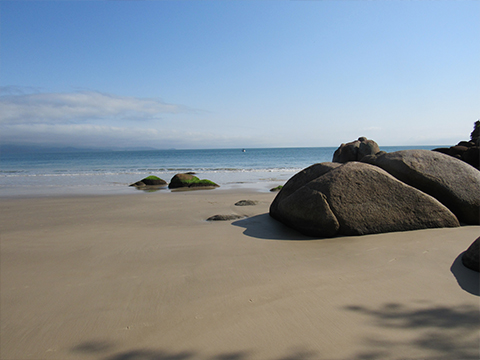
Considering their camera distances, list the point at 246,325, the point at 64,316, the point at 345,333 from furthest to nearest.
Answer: the point at 64,316 < the point at 246,325 < the point at 345,333

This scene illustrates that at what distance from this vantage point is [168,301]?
317 cm

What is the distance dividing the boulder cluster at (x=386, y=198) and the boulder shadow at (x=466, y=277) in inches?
58.0

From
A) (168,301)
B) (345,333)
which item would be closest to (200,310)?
(168,301)

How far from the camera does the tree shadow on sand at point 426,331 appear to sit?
2.28 metres

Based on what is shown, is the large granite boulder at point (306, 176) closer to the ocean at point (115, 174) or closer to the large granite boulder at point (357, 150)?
the ocean at point (115, 174)

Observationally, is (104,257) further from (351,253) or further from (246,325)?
(351,253)

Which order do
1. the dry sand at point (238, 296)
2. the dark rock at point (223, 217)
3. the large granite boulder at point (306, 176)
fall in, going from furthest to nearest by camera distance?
the dark rock at point (223, 217), the large granite boulder at point (306, 176), the dry sand at point (238, 296)

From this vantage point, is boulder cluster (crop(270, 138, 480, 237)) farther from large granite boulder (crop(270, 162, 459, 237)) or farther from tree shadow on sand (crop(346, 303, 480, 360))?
tree shadow on sand (crop(346, 303, 480, 360))

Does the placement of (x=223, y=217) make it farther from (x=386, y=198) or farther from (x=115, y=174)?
(x=115, y=174)

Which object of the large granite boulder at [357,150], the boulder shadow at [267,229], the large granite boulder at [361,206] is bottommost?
the boulder shadow at [267,229]

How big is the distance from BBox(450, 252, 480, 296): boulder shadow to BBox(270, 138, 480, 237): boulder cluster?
147 cm

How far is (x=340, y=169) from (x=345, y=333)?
369 centimetres

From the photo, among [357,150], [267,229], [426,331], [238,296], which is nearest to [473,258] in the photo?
[426,331]

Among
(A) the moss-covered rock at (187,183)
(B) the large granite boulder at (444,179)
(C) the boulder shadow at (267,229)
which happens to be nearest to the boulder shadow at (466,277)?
(C) the boulder shadow at (267,229)
